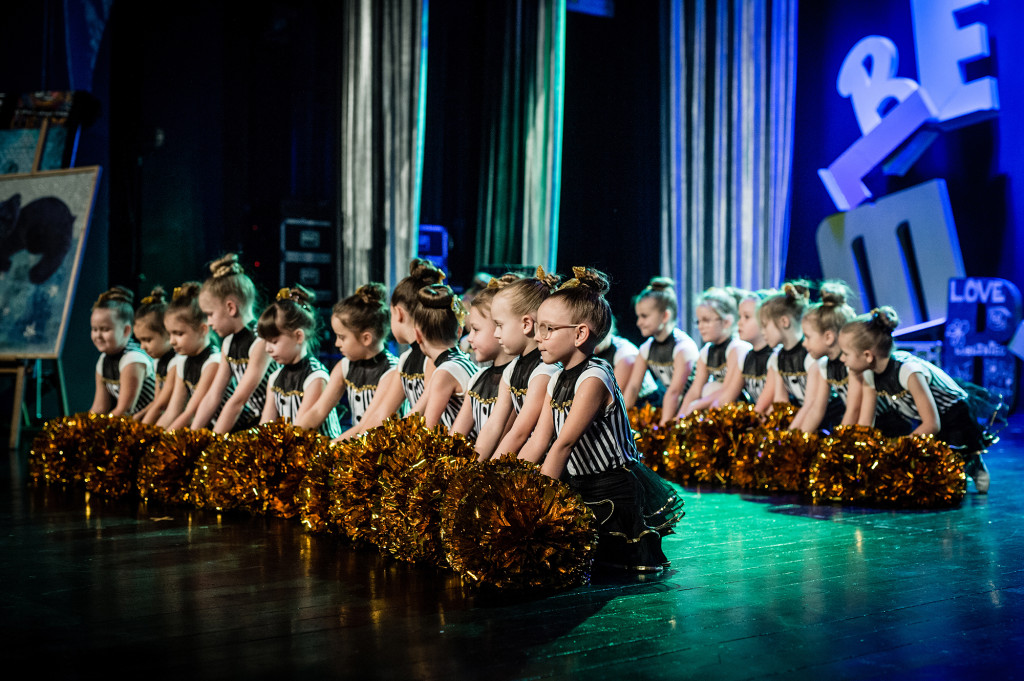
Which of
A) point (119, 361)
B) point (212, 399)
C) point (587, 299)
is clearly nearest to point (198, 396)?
point (212, 399)

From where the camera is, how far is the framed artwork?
6.83 metres

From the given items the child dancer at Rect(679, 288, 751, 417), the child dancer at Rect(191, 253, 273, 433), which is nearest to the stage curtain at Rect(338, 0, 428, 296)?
the child dancer at Rect(191, 253, 273, 433)

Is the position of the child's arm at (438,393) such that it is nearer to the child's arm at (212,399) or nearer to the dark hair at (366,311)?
the dark hair at (366,311)

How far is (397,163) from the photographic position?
7137 millimetres

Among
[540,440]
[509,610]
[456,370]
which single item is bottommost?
[509,610]

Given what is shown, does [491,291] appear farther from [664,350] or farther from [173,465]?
[664,350]

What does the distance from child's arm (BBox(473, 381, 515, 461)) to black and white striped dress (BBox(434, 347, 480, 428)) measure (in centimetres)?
33

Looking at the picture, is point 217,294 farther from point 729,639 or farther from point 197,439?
point 729,639

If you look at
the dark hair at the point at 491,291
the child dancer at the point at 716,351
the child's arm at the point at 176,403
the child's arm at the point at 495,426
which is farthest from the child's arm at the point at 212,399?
the child dancer at the point at 716,351

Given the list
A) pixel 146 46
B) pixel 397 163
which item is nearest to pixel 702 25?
pixel 397 163

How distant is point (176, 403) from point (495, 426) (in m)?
2.21

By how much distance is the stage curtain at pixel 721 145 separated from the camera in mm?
8352

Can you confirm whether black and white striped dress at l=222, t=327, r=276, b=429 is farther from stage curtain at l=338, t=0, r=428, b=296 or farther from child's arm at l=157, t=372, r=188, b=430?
stage curtain at l=338, t=0, r=428, b=296

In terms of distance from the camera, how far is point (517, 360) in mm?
3451
